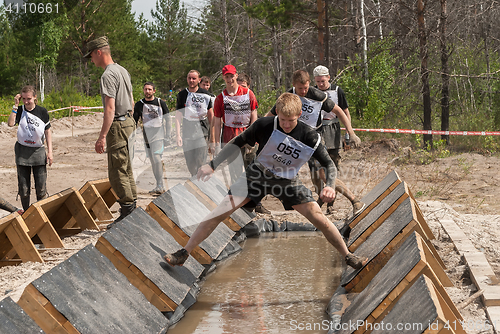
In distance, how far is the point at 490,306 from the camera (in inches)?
147

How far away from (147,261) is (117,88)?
2.60m

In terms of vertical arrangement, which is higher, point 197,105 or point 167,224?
point 197,105

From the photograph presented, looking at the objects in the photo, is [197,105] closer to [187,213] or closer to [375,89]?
[187,213]

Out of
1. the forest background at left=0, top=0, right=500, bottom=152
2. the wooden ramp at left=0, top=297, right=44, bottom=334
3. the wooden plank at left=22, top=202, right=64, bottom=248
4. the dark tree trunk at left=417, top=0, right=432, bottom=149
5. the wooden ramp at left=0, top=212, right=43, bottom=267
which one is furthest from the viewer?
the forest background at left=0, top=0, right=500, bottom=152

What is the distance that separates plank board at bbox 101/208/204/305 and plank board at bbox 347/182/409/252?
5.08 feet

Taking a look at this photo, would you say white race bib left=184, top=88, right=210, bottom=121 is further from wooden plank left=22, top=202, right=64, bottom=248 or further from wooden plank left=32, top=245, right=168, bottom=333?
wooden plank left=32, top=245, right=168, bottom=333

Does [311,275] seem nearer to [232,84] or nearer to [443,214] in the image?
[443,214]

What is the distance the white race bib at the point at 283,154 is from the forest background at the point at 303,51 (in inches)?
367

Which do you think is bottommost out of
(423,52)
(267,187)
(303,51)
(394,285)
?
(394,285)

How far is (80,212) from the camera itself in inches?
255

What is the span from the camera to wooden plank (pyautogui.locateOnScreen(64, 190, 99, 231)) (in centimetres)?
645

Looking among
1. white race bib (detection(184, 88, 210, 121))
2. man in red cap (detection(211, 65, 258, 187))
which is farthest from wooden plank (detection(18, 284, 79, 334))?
white race bib (detection(184, 88, 210, 121))

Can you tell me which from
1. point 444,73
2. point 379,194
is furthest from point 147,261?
point 444,73

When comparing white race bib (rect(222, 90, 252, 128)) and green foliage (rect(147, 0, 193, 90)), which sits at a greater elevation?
green foliage (rect(147, 0, 193, 90))
